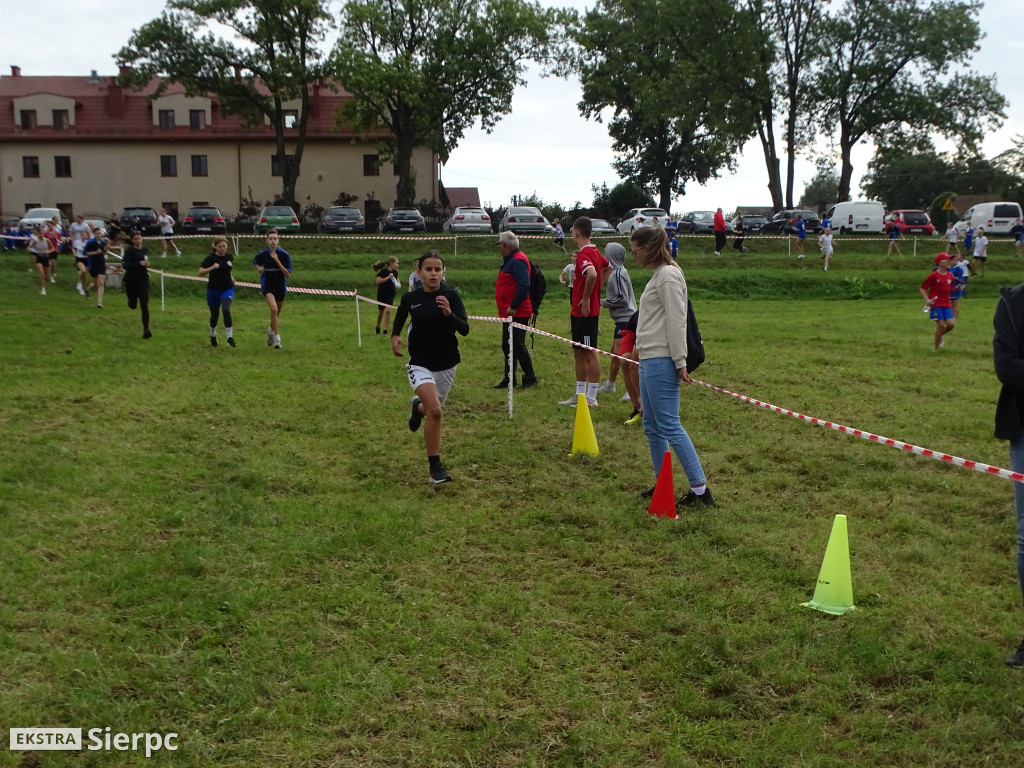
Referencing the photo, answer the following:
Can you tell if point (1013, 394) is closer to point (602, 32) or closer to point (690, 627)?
point (690, 627)

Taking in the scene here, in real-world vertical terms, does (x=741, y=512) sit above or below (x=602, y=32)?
below

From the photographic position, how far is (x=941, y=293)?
14.7 metres

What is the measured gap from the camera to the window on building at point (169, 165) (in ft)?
180

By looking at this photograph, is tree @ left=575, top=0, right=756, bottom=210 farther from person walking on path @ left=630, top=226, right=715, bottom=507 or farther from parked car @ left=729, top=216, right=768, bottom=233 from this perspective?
person walking on path @ left=630, top=226, right=715, bottom=507

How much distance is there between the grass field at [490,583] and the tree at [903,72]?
4583cm

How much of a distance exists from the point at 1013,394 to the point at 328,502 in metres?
4.77

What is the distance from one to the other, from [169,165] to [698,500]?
55436mm

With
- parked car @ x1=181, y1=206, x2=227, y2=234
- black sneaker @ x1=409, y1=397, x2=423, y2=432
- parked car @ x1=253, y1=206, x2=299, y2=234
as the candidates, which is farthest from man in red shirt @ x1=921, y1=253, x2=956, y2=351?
parked car @ x1=181, y1=206, x2=227, y2=234

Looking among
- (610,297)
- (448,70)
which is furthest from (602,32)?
(610,297)

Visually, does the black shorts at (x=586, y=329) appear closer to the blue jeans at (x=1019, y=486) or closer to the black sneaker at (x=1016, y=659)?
the blue jeans at (x=1019, y=486)

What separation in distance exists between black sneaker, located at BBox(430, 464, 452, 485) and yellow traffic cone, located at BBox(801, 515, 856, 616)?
3.27m

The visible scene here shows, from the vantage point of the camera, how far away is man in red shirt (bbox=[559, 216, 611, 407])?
31.7 ft

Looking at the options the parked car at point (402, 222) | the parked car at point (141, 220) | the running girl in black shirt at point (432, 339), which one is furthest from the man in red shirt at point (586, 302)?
the parked car at point (402, 222)

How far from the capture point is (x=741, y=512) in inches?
260
